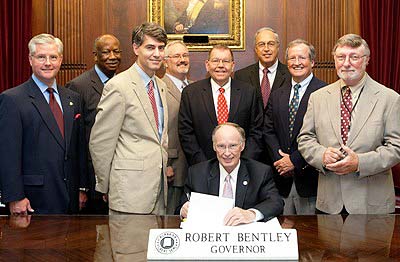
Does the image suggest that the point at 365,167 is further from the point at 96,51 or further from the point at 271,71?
the point at 96,51

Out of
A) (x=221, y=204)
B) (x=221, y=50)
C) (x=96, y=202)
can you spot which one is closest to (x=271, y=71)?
(x=221, y=50)

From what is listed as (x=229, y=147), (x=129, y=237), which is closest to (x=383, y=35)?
(x=229, y=147)

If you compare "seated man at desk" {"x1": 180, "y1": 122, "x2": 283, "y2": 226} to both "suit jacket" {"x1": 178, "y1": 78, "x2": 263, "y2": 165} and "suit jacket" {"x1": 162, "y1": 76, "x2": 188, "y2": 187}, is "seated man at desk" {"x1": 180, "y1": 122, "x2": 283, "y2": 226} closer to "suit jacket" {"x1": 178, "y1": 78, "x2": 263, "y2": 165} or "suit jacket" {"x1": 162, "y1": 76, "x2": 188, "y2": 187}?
"suit jacket" {"x1": 178, "y1": 78, "x2": 263, "y2": 165}

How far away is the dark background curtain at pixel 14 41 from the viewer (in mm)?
6438

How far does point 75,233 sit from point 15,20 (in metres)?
3.99

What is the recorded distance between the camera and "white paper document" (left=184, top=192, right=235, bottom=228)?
9.45ft

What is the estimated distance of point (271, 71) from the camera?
538 cm

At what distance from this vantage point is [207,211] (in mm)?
2953

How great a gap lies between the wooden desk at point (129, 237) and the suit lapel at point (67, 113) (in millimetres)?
777

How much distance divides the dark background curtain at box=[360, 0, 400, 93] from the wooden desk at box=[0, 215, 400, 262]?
3.32 metres

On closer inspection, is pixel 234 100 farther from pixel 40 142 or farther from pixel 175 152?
pixel 40 142

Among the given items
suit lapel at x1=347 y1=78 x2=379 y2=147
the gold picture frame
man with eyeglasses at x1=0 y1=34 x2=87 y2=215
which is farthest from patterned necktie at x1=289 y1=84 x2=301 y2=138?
the gold picture frame

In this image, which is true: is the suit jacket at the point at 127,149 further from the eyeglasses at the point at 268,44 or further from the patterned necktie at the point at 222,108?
the eyeglasses at the point at 268,44

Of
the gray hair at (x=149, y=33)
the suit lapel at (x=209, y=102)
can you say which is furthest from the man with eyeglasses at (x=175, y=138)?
the gray hair at (x=149, y=33)
